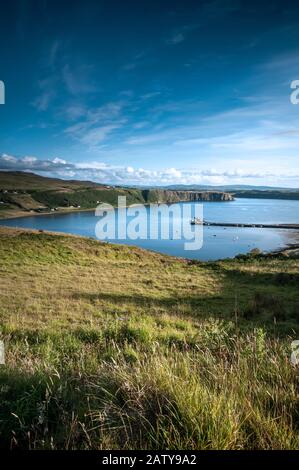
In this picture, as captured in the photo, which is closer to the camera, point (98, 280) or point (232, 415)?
point (232, 415)

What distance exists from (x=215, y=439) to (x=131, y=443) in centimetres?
63

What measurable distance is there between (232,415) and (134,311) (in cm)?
1264

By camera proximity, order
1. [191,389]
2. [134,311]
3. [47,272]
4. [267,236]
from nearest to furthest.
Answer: [191,389] < [134,311] < [47,272] < [267,236]

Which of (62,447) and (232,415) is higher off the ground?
(232,415)

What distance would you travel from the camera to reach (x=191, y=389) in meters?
2.87

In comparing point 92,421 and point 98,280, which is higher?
point 92,421

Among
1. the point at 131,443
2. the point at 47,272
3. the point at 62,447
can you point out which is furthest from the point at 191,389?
the point at 47,272
